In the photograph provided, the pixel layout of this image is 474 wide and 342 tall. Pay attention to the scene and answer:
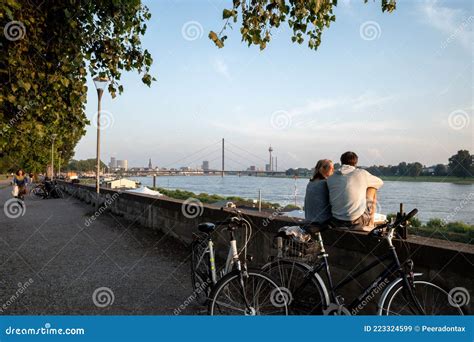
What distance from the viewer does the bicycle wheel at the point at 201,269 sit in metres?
4.29

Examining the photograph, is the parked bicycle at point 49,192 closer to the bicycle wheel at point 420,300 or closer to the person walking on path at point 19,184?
the person walking on path at point 19,184

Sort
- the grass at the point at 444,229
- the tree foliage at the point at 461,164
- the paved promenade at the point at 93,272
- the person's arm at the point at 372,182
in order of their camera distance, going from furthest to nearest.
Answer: the tree foliage at the point at 461,164, the grass at the point at 444,229, the paved promenade at the point at 93,272, the person's arm at the point at 372,182

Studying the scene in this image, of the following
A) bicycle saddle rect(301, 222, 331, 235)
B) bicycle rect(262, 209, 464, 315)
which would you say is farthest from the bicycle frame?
bicycle saddle rect(301, 222, 331, 235)

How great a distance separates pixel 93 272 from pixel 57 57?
344 centimetres

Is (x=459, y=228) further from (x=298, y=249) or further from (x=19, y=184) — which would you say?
(x=19, y=184)

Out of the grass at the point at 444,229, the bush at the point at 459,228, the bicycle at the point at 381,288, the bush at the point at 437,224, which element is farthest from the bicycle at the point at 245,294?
the bush at the point at 459,228

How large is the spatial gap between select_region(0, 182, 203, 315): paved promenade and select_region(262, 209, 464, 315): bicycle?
1322 mm

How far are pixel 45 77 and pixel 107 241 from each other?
4400 millimetres

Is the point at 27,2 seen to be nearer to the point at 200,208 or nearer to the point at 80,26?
the point at 80,26

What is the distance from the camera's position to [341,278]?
13.9 feet

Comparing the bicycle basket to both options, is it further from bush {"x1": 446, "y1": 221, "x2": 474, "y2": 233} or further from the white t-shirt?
bush {"x1": 446, "y1": 221, "x2": 474, "y2": 233}

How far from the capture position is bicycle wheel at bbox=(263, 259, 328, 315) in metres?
3.45

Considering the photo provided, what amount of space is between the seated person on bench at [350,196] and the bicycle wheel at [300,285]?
0.79 meters

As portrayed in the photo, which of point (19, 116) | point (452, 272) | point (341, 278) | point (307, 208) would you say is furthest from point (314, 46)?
point (19, 116)
